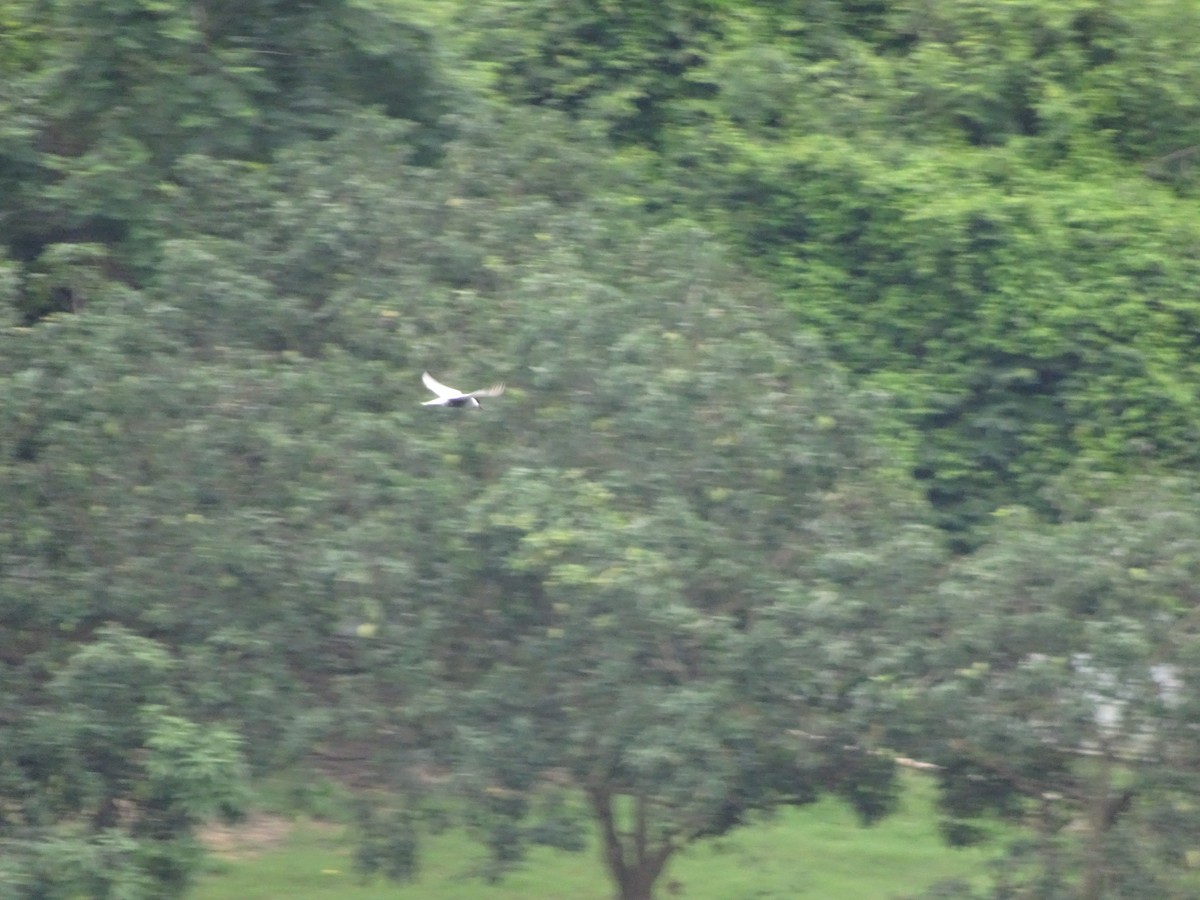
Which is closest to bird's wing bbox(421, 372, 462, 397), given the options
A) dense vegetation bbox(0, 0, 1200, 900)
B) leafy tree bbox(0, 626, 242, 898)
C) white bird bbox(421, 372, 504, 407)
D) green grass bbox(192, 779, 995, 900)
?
white bird bbox(421, 372, 504, 407)

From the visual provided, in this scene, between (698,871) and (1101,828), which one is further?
(698,871)

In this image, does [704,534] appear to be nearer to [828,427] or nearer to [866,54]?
[828,427]

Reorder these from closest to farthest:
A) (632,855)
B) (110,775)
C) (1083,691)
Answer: (1083,691) < (110,775) < (632,855)

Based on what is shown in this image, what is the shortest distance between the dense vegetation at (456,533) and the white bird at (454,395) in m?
0.08

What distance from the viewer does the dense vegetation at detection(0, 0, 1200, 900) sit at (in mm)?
5277

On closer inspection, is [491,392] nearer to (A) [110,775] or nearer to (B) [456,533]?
(B) [456,533]

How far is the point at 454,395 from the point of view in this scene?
5.95 metres

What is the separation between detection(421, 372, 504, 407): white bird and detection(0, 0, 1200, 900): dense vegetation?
82 millimetres

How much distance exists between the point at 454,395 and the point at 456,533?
54cm

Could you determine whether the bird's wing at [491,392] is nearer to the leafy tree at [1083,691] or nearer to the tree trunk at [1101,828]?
the leafy tree at [1083,691]

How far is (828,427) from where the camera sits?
19.7 ft

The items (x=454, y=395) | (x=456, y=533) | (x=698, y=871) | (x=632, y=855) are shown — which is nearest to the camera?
(x=456, y=533)

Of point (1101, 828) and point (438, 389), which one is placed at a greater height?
point (438, 389)

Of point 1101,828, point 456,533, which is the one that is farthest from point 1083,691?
point 456,533
